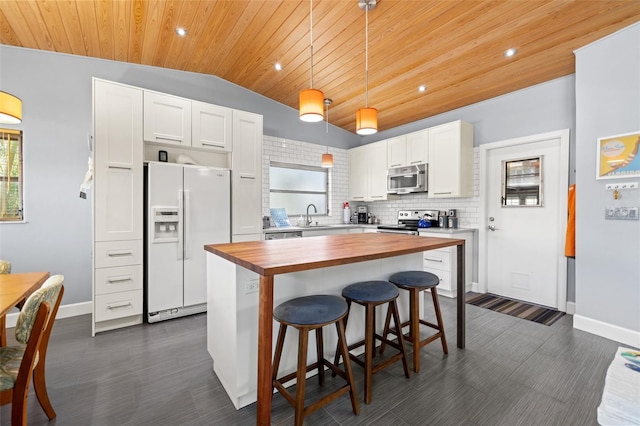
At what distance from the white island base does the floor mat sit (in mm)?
2123

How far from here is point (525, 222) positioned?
366 centimetres

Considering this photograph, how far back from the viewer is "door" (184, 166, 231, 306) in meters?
3.16

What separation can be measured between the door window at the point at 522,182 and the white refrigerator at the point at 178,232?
3.95 meters

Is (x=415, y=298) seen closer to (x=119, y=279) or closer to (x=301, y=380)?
(x=301, y=380)

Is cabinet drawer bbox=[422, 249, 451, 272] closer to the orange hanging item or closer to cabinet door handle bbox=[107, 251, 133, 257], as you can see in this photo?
the orange hanging item

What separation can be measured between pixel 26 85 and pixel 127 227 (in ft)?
6.27

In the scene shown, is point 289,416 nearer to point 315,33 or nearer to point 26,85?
point 315,33

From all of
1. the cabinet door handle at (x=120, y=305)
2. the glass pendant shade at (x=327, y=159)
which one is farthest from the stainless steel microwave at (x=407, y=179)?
the cabinet door handle at (x=120, y=305)

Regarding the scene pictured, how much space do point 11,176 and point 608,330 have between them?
632 cm

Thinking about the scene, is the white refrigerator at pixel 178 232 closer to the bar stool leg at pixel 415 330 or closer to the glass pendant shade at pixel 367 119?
the glass pendant shade at pixel 367 119

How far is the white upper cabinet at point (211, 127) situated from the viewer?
332 centimetres

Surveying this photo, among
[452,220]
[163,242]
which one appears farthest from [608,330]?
[163,242]

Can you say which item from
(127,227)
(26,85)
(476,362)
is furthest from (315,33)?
(476,362)

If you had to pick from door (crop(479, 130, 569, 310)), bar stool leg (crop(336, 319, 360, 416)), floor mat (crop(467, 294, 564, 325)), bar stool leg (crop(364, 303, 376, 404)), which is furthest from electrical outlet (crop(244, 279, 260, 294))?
door (crop(479, 130, 569, 310))
